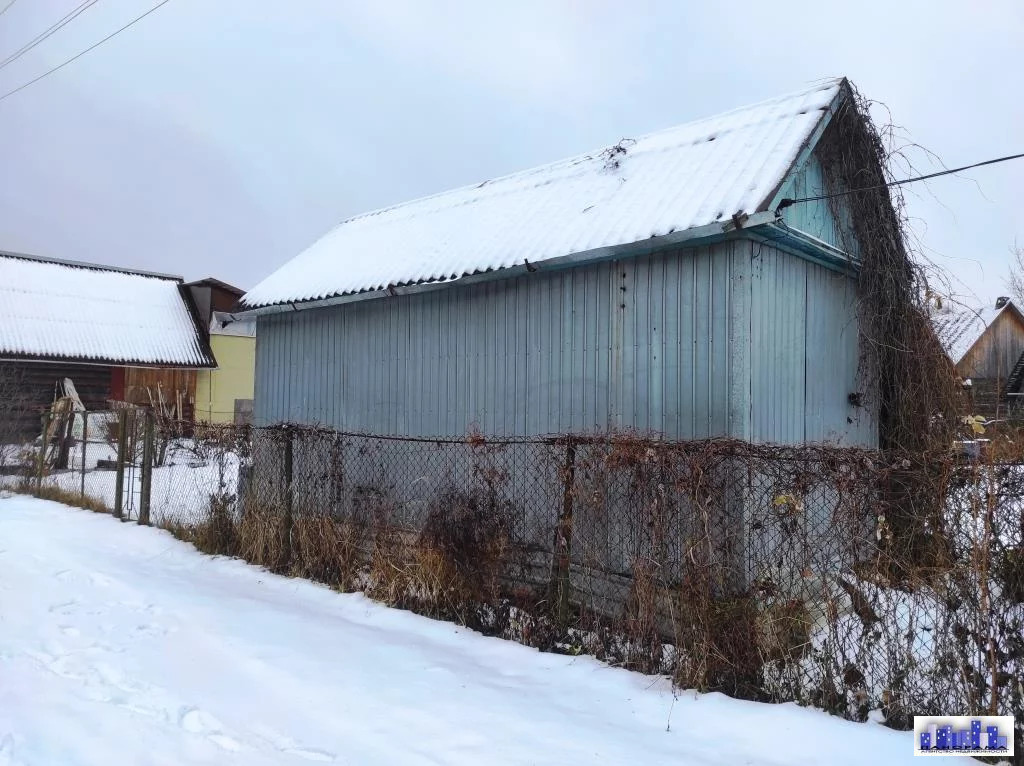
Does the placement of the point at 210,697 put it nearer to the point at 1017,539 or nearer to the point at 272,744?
Answer: the point at 272,744

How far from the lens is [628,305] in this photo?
6.43 metres

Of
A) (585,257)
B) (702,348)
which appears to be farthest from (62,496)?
(702,348)

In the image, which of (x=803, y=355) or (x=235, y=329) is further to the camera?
(x=235, y=329)

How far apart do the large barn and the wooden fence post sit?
1337mm

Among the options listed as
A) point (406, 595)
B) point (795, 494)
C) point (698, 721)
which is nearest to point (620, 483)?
point (795, 494)

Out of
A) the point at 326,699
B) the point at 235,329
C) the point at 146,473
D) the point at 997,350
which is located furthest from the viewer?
the point at 235,329

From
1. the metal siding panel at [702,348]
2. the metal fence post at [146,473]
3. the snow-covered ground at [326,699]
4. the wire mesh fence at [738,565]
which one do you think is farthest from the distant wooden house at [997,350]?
the metal fence post at [146,473]

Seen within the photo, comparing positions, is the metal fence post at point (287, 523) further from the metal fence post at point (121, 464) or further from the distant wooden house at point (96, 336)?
the distant wooden house at point (96, 336)

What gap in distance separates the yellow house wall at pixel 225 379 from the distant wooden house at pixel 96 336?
508 millimetres

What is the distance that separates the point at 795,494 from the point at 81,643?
4.94m

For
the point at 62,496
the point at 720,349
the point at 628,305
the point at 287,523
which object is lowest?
the point at 62,496

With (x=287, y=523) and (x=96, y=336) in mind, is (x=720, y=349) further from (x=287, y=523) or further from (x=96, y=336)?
(x=96, y=336)

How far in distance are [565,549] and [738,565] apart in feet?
4.00

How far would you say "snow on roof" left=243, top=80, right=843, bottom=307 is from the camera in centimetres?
618
